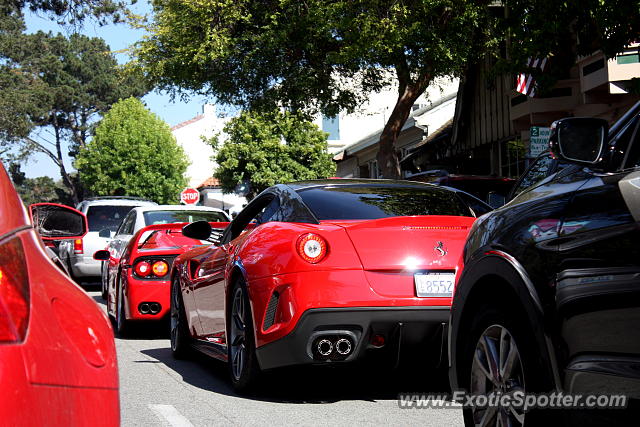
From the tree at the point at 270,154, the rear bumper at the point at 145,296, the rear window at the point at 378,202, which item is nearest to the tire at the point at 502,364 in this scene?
the rear window at the point at 378,202

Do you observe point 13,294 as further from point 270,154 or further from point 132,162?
point 132,162

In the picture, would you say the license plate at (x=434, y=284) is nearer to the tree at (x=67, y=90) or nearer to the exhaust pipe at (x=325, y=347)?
the exhaust pipe at (x=325, y=347)

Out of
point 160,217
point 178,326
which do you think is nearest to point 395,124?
point 160,217

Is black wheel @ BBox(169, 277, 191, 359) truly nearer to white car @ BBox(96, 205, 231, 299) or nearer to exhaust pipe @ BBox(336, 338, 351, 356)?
exhaust pipe @ BBox(336, 338, 351, 356)

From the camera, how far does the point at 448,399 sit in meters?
6.47

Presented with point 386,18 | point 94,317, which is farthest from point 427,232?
point 386,18

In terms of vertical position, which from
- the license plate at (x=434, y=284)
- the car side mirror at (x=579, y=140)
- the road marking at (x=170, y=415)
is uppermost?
the car side mirror at (x=579, y=140)

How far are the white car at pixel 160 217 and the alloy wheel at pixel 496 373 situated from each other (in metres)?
10.6

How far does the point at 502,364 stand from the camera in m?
3.90

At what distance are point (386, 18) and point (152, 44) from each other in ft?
24.4

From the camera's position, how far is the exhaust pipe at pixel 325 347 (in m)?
6.02

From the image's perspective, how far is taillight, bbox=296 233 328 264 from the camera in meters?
6.02

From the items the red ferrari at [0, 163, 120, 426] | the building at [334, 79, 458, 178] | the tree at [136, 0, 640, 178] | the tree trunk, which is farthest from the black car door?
the building at [334, 79, 458, 178]

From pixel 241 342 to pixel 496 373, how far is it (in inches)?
119
